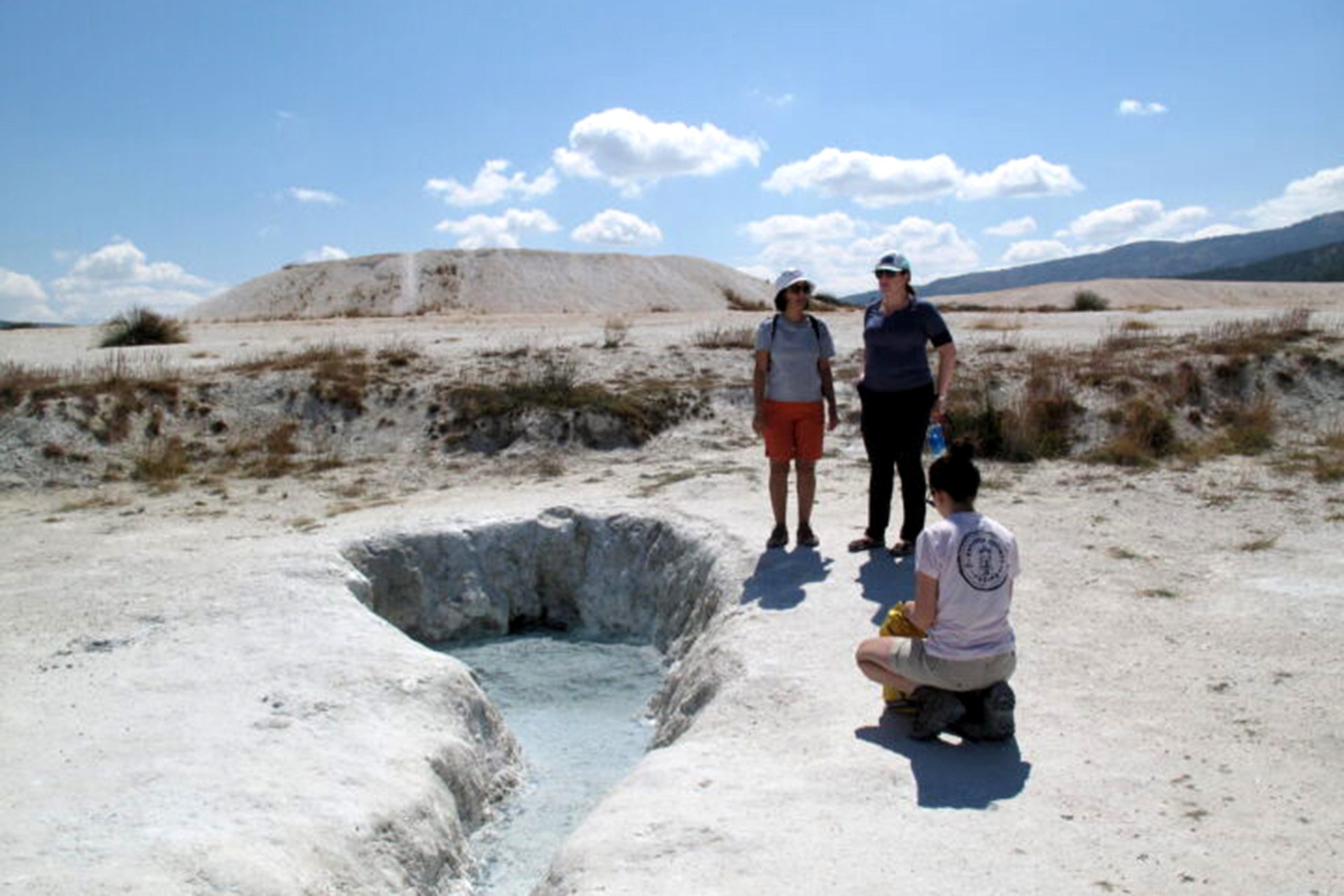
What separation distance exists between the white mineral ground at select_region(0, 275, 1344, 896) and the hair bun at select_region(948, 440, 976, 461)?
1.27 meters

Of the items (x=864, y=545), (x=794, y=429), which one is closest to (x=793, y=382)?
(x=794, y=429)

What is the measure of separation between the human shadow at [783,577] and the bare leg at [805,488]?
27 cm

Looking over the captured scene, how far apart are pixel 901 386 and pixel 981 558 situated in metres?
2.77

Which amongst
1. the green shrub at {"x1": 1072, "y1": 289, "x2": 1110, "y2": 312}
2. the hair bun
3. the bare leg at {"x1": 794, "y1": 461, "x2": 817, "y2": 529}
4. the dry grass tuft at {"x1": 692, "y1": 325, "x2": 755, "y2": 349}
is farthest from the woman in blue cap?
the green shrub at {"x1": 1072, "y1": 289, "x2": 1110, "y2": 312}

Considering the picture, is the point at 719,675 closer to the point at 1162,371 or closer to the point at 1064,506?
the point at 1064,506

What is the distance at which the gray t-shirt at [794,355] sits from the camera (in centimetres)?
712

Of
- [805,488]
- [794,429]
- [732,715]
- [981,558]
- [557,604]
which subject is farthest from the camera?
[557,604]

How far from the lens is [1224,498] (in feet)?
29.8

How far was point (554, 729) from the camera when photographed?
23.7 ft

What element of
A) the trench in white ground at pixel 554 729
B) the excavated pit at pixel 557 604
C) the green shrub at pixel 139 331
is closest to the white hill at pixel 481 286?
the green shrub at pixel 139 331

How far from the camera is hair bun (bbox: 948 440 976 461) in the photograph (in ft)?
13.9

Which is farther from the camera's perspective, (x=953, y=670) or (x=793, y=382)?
(x=793, y=382)

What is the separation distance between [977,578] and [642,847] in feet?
5.48

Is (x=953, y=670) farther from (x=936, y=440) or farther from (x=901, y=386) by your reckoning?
(x=901, y=386)
